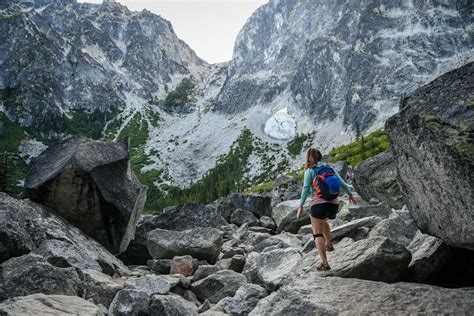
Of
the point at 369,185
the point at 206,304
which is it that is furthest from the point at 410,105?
the point at 369,185

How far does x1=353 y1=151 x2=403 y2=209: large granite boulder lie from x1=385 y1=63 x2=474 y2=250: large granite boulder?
16489 mm

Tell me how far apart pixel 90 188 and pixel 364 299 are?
45.0 feet

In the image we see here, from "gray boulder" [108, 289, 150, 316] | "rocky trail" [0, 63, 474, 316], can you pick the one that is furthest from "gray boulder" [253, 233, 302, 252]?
"gray boulder" [108, 289, 150, 316]

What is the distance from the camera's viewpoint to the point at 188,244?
55.7 feet

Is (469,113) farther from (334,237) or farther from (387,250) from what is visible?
(334,237)

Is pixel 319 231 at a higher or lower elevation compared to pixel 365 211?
higher

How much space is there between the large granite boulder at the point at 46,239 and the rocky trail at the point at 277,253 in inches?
1.7

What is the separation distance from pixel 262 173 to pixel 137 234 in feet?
574

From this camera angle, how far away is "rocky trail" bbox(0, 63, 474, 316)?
23.8 feet

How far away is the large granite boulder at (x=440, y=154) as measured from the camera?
279 inches

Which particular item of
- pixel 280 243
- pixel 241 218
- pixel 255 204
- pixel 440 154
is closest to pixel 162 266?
pixel 280 243

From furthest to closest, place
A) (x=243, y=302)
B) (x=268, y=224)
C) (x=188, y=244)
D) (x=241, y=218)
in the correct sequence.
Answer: (x=241, y=218) → (x=268, y=224) → (x=188, y=244) → (x=243, y=302)

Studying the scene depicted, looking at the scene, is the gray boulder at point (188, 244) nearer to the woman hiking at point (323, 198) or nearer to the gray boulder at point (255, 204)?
the woman hiking at point (323, 198)

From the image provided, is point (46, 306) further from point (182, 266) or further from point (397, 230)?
point (397, 230)
